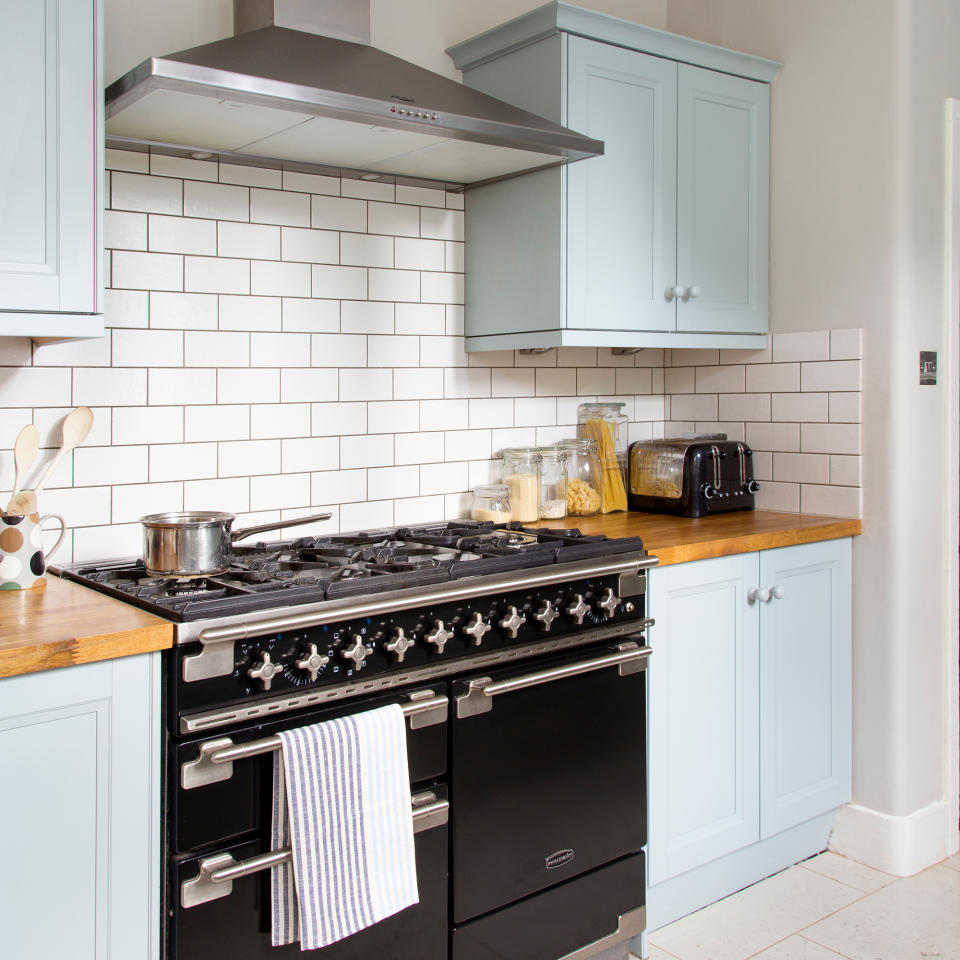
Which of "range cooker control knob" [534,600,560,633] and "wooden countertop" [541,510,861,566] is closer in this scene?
"range cooker control knob" [534,600,560,633]

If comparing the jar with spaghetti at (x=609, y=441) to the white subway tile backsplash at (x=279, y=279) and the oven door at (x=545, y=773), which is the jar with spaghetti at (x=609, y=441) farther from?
the white subway tile backsplash at (x=279, y=279)

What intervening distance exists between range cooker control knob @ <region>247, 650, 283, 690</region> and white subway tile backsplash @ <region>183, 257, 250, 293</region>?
1.06 meters

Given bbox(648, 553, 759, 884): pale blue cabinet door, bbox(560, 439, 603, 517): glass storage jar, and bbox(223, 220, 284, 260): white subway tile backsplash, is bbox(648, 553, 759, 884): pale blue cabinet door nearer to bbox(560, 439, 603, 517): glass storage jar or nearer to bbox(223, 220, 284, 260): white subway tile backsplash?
bbox(560, 439, 603, 517): glass storage jar

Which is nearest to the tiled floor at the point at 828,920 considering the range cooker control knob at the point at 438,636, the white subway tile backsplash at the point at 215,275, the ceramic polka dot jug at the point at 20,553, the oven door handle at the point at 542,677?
the oven door handle at the point at 542,677

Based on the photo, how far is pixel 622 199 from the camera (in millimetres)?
2793

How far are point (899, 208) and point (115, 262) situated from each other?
211 centimetres

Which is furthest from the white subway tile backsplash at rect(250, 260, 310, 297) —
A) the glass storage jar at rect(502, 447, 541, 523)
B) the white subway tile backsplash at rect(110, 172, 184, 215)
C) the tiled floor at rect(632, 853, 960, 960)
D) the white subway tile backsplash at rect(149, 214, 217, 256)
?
the tiled floor at rect(632, 853, 960, 960)

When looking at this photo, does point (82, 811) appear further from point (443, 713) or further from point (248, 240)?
point (248, 240)

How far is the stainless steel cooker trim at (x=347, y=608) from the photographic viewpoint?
5.53 ft

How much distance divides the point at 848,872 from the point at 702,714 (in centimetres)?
79

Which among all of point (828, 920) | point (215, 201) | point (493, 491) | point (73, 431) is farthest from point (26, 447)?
point (828, 920)

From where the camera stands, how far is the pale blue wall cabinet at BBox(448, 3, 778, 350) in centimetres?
267

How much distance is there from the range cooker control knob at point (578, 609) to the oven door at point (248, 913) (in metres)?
0.50

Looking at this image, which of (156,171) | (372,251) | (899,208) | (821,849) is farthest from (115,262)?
(821,849)
